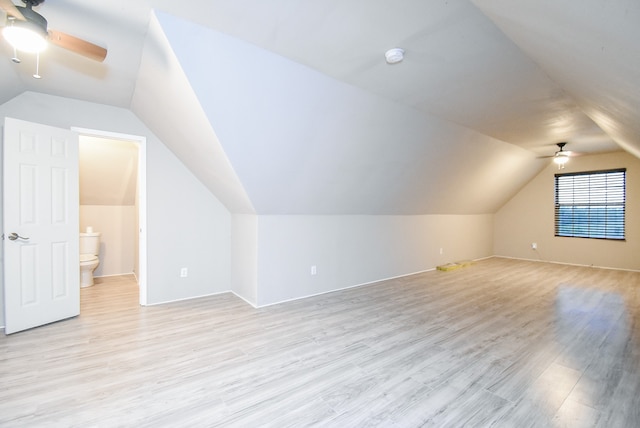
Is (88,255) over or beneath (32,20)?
beneath

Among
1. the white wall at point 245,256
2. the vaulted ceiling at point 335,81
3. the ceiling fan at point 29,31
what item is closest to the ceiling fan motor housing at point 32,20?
the ceiling fan at point 29,31

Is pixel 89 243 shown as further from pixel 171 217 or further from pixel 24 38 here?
→ pixel 24 38

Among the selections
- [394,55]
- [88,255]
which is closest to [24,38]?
[394,55]

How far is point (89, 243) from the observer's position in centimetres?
453

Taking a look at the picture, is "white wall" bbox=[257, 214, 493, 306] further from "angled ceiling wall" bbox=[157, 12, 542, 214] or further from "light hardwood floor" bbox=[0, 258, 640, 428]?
"light hardwood floor" bbox=[0, 258, 640, 428]

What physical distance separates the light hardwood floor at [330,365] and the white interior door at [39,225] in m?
0.23

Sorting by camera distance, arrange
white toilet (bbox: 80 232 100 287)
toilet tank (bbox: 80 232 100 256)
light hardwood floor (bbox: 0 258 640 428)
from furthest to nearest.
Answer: toilet tank (bbox: 80 232 100 256) < white toilet (bbox: 80 232 100 287) < light hardwood floor (bbox: 0 258 640 428)

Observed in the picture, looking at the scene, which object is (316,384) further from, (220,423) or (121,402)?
(121,402)

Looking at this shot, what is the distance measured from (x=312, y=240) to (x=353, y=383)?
222 centimetres

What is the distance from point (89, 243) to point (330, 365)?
4484mm

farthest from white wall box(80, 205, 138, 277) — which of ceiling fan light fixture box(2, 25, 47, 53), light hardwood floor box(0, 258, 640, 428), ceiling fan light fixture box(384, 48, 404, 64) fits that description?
ceiling fan light fixture box(384, 48, 404, 64)

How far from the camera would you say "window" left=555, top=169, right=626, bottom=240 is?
580 centimetres

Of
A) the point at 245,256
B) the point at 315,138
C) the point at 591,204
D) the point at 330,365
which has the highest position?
the point at 315,138

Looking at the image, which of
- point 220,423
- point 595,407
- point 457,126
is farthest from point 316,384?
point 457,126
